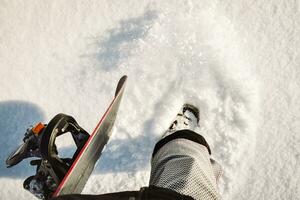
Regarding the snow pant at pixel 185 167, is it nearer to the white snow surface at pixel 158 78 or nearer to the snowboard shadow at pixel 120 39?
the white snow surface at pixel 158 78

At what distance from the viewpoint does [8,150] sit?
233cm

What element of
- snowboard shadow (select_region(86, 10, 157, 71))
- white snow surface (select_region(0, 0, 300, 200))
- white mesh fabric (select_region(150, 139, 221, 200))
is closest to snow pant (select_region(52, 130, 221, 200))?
white mesh fabric (select_region(150, 139, 221, 200))

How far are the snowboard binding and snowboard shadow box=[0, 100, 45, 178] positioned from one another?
0.48 m

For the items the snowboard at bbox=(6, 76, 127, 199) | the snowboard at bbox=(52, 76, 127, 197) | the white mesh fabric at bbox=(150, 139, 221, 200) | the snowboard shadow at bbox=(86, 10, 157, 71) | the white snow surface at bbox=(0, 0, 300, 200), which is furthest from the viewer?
the snowboard shadow at bbox=(86, 10, 157, 71)

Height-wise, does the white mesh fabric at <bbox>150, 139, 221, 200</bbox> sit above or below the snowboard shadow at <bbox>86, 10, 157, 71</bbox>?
below

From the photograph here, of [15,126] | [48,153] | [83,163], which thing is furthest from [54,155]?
[15,126]

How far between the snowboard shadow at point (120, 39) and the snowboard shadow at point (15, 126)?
61cm

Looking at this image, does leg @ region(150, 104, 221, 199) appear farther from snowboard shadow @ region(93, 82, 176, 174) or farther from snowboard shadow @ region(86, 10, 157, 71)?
snowboard shadow @ region(86, 10, 157, 71)

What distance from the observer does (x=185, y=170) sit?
139 centimetres

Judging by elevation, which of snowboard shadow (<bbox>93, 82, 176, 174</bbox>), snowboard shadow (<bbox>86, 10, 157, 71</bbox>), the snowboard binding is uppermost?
snowboard shadow (<bbox>86, 10, 157, 71</bbox>)

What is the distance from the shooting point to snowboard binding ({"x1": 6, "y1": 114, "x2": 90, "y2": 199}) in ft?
5.49

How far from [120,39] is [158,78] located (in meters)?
0.45

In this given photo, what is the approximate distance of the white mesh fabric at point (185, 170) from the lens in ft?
4.34

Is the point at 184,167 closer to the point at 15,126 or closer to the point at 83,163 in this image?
the point at 83,163
